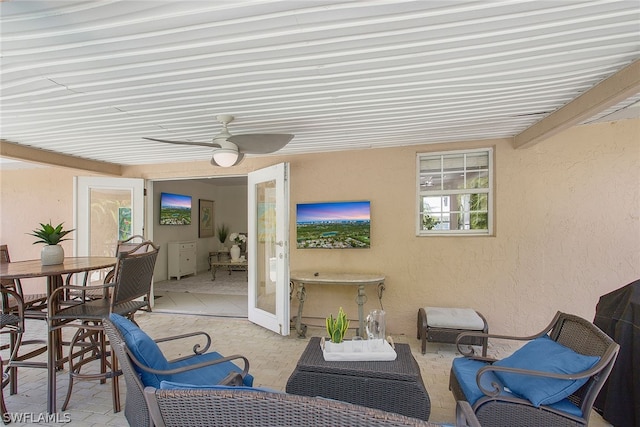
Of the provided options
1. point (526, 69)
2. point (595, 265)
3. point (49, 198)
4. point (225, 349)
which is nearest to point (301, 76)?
point (526, 69)

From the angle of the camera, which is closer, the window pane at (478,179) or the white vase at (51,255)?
the white vase at (51,255)

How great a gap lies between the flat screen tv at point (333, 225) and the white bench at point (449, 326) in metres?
1.19

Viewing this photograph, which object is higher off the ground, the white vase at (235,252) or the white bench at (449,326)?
the white vase at (235,252)

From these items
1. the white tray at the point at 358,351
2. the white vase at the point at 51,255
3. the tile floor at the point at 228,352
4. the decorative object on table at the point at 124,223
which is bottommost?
the tile floor at the point at 228,352

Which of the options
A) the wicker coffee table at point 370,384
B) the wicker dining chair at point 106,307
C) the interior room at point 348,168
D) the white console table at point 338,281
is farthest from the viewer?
the white console table at point 338,281

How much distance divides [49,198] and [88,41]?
497 cm

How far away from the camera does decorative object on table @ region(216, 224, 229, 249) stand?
859 cm

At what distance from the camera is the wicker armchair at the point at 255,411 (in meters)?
0.79

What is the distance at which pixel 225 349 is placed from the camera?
334 cm

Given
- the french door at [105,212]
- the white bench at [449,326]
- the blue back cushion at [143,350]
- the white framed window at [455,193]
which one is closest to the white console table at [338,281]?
the white bench at [449,326]

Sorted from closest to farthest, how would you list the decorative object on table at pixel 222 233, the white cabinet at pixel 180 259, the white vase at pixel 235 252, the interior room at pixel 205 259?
A: the interior room at pixel 205 259
the white cabinet at pixel 180 259
the white vase at pixel 235 252
the decorative object on table at pixel 222 233

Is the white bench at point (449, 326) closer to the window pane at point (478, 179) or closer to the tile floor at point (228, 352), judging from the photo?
the tile floor at point (228, 352)

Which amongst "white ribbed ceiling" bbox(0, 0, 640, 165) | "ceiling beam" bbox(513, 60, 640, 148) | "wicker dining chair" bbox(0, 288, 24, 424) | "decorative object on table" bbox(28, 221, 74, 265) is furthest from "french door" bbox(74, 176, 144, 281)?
"ceiling beam" bbox(513, 60, 640, 148)

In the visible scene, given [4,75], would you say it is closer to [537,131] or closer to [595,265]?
[537,131]
